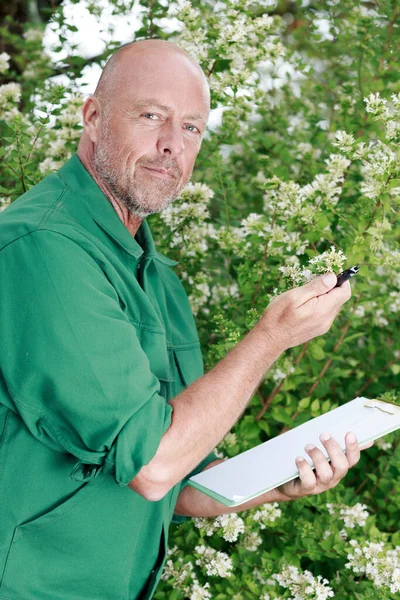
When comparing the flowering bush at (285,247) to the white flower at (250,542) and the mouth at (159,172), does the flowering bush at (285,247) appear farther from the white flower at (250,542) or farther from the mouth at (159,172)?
the mouth at (159,172)

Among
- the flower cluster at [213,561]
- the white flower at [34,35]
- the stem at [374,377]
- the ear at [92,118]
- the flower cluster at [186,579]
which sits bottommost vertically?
the stem at [374,377]

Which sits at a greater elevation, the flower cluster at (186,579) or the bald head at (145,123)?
the bald head at (145,123)

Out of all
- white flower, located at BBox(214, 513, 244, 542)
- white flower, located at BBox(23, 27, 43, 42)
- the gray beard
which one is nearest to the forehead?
the gray beard

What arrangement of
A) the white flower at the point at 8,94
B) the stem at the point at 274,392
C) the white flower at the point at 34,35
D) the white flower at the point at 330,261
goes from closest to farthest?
the white flower at the point at 330,261
the stem at the point at 274,392
the white flower at the point at 8,94
the white flower at the point at 34,35

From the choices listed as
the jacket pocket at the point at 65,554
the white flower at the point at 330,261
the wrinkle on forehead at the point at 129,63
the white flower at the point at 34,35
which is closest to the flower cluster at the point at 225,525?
the jacket pocket at the point at 65,554

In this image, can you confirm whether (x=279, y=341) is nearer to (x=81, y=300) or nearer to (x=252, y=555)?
(x=81, y=300)

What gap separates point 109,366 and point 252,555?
4.34ft

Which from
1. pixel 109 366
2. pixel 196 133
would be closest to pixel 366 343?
pixel 196 133

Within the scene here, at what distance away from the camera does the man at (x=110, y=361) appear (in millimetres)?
1587

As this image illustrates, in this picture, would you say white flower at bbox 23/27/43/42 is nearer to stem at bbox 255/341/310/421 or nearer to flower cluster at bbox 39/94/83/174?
flower cluster at bbox 39/94/83/174

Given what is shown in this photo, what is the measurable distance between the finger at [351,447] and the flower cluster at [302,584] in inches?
22.8

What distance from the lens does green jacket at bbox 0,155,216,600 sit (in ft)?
5.18

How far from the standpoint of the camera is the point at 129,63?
2.06 m

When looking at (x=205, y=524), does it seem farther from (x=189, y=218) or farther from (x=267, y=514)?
(x=189, y=218)
